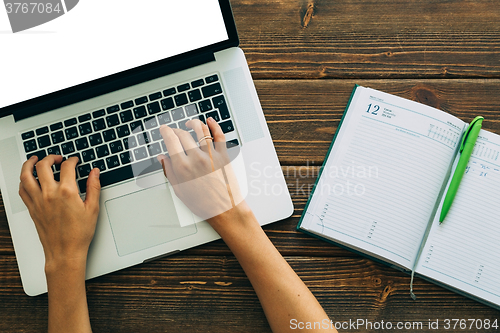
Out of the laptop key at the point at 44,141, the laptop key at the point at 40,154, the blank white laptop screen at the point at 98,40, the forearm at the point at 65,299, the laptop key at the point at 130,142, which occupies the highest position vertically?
the blank white laptop screen at the point at 98,40

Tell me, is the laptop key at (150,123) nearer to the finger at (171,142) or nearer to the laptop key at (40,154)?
Answer: the finger at (171,142)

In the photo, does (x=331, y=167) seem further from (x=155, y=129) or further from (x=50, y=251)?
(x=50, y=251)

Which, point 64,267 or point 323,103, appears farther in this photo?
point 323,103

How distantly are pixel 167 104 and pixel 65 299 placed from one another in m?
0.40

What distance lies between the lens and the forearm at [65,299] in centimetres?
59

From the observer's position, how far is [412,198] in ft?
2.06

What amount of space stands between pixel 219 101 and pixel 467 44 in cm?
55

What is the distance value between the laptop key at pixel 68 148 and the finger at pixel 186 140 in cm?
20

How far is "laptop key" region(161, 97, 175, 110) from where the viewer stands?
630 millimetres

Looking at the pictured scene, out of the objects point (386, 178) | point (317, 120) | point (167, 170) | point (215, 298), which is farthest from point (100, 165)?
point (386, 178)

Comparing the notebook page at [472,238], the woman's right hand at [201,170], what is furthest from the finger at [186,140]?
the notebook page at [472,238]

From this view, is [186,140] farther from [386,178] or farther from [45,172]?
[386,178]

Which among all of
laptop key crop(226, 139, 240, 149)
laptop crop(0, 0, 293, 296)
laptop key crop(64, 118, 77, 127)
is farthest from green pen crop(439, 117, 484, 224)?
laptop key crop(64, 118, 77, 127)

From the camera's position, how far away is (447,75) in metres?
0.71
